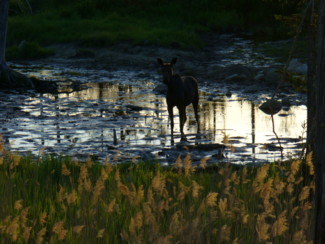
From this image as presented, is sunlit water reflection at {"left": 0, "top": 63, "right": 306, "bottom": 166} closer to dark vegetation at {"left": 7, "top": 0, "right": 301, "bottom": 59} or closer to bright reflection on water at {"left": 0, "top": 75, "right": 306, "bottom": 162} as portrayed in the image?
bright reflection on water at {"left": 0, "top": 75, "right": 306, "bottom": 162}

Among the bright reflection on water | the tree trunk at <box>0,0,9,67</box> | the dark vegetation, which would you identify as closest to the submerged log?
the tree trunk at <box>0,0,9,67</box>

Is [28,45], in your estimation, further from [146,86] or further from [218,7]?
[218,7]

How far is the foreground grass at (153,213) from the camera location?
13.4 feet

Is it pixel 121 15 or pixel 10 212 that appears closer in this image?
pixel 10 212

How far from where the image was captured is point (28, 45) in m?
33.0

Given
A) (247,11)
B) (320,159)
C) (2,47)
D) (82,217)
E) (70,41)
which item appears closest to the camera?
(320,159)

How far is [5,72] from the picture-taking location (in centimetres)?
2166

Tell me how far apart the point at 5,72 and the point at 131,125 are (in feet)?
29.3

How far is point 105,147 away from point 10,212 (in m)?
5.81

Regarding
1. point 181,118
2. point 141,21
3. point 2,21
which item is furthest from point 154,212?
point 141,21

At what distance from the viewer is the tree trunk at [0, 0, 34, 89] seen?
2133 cm

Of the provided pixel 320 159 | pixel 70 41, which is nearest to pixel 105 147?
pixel 320 159

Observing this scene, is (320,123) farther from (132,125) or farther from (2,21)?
(2,21)

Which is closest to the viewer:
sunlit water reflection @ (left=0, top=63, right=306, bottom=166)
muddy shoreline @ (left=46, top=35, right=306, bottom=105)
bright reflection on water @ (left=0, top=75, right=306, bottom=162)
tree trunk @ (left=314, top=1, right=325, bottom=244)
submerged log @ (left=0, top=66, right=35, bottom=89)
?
tree trunk @ (left=314, top=1, right=325, bottom=244)
